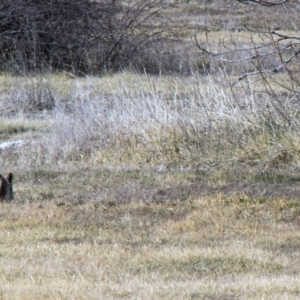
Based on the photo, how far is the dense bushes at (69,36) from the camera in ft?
66.9

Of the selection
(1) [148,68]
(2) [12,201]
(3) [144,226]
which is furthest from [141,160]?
(1) [148,68]

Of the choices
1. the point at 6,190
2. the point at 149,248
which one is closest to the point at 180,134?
the point at 6,190

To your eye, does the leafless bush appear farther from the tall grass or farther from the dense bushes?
the dense bushes

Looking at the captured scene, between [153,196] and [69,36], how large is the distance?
506 inches

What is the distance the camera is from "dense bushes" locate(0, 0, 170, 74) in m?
20.4

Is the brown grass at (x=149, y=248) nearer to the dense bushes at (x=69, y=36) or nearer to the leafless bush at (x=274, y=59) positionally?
the leafless bush at (x=274, y=59)

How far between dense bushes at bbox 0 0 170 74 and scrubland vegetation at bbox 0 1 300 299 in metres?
4.48

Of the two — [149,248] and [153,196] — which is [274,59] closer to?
[153,196]

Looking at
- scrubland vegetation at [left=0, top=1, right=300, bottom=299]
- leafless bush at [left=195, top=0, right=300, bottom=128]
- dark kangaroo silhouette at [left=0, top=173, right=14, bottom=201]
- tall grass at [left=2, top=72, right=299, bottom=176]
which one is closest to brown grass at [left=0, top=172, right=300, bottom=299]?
scrubland vegetation at [left=0, top=1, right=300, bottom=299]

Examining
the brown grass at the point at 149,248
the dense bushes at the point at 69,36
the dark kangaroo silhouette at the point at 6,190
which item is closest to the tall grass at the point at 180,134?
the brown grass at the point at 149,248

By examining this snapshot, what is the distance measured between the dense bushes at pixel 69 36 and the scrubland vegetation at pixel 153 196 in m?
4.48

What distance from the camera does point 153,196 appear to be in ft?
29.4

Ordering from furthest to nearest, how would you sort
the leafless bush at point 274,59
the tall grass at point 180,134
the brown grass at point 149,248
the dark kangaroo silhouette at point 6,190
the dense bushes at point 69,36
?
the dense bushes at point 69,36 < the tall grass at point 180,134 < the dark kangaroo silhouette at point 6,190 < the leafless bush at point 274,59 < the brown grass at point 149,248

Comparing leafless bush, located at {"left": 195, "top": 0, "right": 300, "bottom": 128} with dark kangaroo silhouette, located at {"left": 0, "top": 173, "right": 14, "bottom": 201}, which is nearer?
leafless bush, located at {"left": 195, "top": 0, "right": 300, "bottom": 128}
